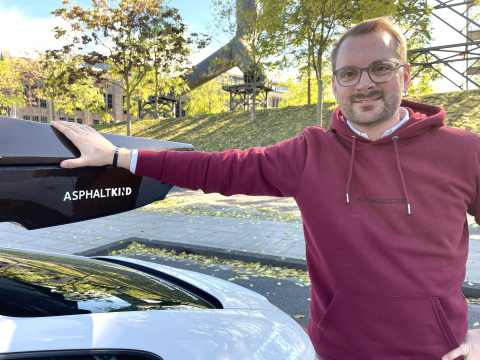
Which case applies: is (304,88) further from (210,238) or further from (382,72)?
(382,72)

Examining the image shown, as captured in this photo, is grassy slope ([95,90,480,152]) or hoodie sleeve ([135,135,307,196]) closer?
hoodie sleeve ([135,135,307,196])

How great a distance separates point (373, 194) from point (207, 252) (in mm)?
5102

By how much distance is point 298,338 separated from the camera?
A: 1687mm

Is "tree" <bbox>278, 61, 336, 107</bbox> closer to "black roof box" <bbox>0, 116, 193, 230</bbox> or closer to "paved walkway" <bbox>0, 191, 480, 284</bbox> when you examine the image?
"paved walkway" <bbox>0, 191, 480, 284</bbox>

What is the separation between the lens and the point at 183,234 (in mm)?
7582

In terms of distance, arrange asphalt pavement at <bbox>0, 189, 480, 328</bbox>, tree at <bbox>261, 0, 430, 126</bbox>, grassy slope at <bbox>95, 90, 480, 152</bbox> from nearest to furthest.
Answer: asphalt pavement at <bbox>0, 189, 480, 328</bbox> < tree at <bbox>261, 0, 430, 126</bbox> < grassy slope at <bbox>95, 90, 480, 152</bbox>

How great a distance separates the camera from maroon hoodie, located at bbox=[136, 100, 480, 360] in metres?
1.56

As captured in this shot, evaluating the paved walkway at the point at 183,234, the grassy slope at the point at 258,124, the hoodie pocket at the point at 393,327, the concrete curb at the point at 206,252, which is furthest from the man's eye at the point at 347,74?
the grassy slope at the point at 258,124

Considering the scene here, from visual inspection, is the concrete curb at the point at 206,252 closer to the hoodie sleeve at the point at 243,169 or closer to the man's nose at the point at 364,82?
the hoodie sleeve at the point at 243,169

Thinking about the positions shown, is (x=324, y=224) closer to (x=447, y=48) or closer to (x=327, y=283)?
(x=327, y=283)

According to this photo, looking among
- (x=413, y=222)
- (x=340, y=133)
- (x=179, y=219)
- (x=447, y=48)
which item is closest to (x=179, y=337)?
(x=413, y=222)

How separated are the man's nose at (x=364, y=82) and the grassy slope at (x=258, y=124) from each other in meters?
16.7

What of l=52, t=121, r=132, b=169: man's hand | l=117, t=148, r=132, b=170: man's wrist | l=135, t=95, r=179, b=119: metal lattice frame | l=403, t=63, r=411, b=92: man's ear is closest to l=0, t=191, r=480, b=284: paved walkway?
l=403, t=63, r=411, b=92: man's ear

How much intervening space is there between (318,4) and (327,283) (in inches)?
597
